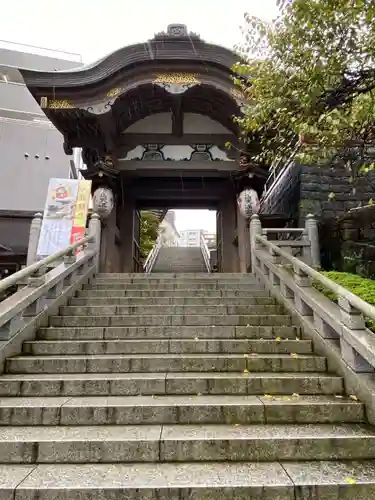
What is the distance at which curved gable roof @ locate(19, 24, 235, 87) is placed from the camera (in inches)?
333

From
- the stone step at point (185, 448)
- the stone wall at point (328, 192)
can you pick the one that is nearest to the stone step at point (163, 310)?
the stone step at point (185, 448)

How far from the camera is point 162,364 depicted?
13.9 feet

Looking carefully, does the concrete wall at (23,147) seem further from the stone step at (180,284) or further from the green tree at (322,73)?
the green tree at (322,73)

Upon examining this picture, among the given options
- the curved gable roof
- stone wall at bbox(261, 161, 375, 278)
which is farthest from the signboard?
stone wall at bbox(261, 161, 375, 278)

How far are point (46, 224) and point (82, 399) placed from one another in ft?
17.2

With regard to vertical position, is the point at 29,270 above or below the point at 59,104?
below

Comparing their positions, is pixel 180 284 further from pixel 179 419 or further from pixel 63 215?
pixel 179 419

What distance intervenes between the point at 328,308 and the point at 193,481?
8.71ft

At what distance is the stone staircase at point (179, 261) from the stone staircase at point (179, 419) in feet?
27.0

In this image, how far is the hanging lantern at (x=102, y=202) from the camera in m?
8.81

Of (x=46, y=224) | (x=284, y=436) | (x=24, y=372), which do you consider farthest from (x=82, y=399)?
(x=46, y=224)

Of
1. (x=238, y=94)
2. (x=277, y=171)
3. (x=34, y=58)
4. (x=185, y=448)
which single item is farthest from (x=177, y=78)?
(x=34, y=58)

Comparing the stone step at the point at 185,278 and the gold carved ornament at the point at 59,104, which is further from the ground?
the gold carved ornament at the point at 59,104

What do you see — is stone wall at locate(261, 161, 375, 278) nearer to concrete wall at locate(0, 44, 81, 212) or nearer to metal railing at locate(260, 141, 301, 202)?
metal railing at locate(260, 141, 301, 202)
